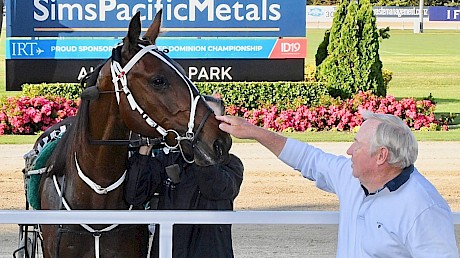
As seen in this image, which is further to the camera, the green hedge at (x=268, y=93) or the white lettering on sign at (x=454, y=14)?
the white lettering on sign at (x=454, y=14)

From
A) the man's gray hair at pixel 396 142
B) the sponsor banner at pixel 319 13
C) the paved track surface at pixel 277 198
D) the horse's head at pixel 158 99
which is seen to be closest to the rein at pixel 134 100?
the horse's head at pixel 158 99

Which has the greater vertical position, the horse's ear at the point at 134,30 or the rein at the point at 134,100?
the horse's ear at the point at 134,30

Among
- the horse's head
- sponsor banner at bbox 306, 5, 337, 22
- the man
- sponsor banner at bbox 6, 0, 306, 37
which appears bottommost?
the man

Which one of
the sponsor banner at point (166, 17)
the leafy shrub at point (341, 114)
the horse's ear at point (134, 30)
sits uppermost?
the sponsor banner at point (166, 17)

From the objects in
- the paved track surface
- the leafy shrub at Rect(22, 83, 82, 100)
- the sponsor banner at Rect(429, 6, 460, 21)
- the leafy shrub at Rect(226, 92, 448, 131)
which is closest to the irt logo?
the leafy shrub at Rect(226, 92, 448, 131)

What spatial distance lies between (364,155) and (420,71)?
22.3 m

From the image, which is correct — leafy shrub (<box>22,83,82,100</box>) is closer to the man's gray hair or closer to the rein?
the rein

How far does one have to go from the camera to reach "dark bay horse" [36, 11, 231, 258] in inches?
130

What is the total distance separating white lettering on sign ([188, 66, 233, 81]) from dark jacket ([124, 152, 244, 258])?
9.70 m

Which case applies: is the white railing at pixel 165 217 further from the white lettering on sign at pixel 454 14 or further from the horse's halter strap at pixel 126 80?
the white lettering on sign at pixel 454 14

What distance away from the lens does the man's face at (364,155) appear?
2533mm

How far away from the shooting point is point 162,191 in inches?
144

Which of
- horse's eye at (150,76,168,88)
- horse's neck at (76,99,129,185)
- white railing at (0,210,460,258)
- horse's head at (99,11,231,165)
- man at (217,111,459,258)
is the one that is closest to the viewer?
man at (217,111,459,258)

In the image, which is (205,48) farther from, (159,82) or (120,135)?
(159,82)
